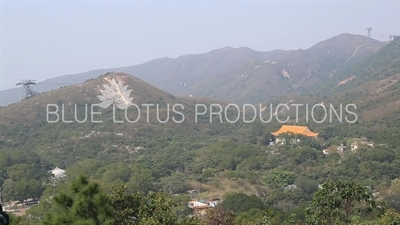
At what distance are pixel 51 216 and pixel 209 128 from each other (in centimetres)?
4434

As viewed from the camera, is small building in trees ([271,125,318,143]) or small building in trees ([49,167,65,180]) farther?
small building in trees ([271,125,318,143])

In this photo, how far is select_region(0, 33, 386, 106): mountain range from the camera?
10625cm

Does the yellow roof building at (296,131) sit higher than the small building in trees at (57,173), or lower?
higher

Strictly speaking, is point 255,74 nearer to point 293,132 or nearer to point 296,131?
point 296,131

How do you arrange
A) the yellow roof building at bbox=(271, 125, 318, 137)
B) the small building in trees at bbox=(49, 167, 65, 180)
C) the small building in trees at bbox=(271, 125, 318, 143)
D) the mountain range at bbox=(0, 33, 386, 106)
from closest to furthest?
the small building in trees at bbox=(49, 167, 65, 180) < the small building in trees at bbox=(271, 125, 318, 143) < the yellow roof building at bbox=(271, 125, 318, 137) < the mountain range at bbox=(0, 33, 386, 106)

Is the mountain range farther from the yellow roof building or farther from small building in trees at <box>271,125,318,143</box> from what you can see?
small building in trees at <box>271,125,318,143</box>

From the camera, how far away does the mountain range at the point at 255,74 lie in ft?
349

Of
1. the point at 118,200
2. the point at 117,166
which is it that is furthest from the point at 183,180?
the point at 118,200

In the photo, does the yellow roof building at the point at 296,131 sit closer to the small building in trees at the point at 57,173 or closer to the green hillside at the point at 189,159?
the green hillside at the point at 189,159

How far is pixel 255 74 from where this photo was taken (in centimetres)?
11456

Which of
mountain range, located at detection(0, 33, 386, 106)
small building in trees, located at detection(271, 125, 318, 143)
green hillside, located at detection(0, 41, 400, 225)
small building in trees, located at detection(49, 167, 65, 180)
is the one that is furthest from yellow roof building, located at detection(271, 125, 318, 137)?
mountain range, located at detection(0, 33, 386, 106)

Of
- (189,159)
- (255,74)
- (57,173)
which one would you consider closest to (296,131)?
(189,159)

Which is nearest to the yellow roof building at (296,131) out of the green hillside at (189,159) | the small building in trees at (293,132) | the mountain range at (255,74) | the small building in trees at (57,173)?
the small building in trees at (293,132)

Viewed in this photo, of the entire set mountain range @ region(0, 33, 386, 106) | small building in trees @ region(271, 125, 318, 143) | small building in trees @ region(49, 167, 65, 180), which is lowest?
small building in trees @ region(49, 167, 65, 180)
